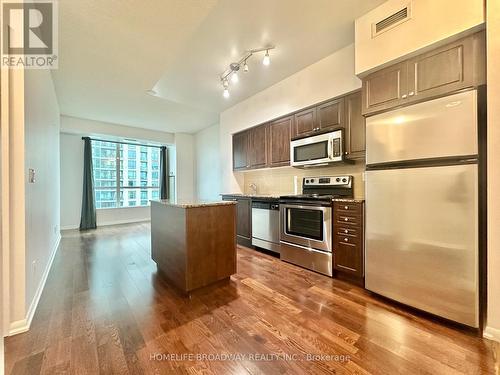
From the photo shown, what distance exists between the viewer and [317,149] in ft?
9.70

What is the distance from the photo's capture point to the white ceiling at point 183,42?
6.45 ft

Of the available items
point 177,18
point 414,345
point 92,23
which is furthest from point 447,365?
point 92,23

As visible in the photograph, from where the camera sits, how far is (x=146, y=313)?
1848mm

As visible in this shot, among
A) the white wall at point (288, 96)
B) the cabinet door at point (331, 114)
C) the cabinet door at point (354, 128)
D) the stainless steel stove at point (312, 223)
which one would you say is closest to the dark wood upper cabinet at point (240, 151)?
the white wall at point (288, 96)

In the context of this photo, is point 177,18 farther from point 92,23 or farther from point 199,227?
point 199,227

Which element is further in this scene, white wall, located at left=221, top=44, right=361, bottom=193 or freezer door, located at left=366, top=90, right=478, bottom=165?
white wall, located at left=221, top=44, right=361, bottom=193

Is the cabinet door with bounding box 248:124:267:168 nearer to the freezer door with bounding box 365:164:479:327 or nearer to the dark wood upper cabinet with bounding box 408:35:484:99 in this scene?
the freezer door with bounding box 365:164:479:327

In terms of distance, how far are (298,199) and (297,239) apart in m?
0.55

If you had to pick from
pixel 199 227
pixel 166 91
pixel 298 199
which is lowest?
pixel 199 227

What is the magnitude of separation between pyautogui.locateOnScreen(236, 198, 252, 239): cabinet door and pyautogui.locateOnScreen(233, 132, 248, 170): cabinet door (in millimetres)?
826

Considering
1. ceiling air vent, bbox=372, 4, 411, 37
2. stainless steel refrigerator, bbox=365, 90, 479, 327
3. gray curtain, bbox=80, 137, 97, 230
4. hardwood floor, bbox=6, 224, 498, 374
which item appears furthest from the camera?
gray curtain, bbox=80, 137, 97, 230

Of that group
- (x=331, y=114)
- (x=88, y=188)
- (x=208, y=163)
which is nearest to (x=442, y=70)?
(x=331, y=114)

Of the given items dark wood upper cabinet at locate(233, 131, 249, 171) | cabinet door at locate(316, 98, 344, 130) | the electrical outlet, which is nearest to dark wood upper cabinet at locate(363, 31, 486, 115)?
cabinet door at locate(316, 98, 344, 130)

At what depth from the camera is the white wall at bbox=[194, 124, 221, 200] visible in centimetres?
614
